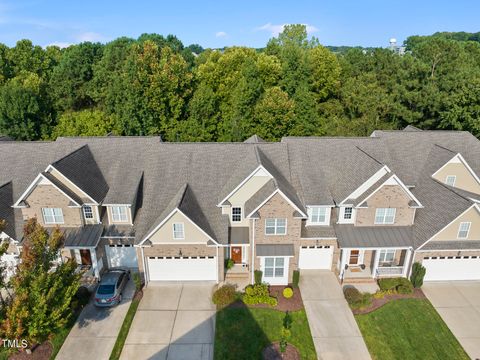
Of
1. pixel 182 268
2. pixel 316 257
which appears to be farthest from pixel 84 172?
pixel 316 257

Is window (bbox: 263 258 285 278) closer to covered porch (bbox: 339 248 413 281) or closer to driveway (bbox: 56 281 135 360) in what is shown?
covered porch (bbox: 339 248 413 281)

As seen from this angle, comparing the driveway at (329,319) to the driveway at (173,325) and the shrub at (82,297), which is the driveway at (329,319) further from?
the shrub at (82,297)

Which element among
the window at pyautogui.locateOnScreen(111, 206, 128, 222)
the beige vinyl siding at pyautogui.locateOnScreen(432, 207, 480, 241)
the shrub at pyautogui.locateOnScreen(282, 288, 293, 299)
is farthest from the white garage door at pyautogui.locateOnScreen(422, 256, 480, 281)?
the window at pyautogui.locateOnScreen(111, 206, 128, 222)

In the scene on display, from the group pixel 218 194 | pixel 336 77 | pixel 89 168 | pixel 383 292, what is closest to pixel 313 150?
pixel 218 194

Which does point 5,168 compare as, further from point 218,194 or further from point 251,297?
point 251,297

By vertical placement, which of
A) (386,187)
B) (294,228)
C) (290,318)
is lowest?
(290,318)
